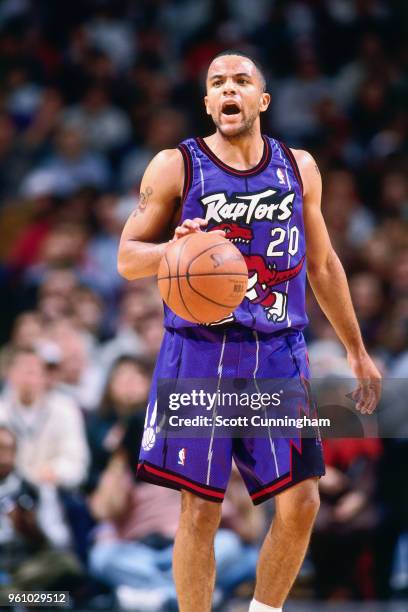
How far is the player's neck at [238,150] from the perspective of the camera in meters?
4.59

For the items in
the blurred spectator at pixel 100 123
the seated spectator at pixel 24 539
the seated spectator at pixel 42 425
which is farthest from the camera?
the blurred spectator at pixel 100 123

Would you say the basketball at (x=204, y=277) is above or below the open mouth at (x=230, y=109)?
below

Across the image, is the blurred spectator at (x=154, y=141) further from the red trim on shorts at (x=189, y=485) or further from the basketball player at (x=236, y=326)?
the red trim on shorts at (x=189, y=485)

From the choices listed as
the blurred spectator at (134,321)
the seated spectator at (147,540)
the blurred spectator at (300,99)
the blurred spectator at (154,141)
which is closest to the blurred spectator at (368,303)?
the blurred spectator at (134,321)

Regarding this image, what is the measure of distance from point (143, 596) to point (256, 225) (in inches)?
119

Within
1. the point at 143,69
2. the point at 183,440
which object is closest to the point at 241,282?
the point at 183,440

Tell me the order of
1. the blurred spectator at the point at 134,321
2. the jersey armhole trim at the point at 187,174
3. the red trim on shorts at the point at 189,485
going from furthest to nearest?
the blurred spectator at the point at 134,321
the jersey armhole trim at the point at 187,174
the red trim on shorts at the point at 189,485

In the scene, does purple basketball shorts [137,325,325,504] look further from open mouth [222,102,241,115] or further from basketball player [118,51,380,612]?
open mouth [222,102,241,115]

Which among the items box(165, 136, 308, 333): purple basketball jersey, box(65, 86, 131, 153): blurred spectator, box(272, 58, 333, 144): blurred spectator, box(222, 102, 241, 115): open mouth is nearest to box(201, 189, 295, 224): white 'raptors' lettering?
box(165, 136, 308, 333): purple basketball jersey

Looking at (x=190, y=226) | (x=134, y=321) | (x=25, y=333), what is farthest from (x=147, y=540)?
(x=190, y=226)

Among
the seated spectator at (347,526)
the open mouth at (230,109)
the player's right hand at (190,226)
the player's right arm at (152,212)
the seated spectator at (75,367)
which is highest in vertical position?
the seated spectator at (75,367)

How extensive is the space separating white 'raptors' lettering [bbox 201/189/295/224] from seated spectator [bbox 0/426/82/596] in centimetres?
275

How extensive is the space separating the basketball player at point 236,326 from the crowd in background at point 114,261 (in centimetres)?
227

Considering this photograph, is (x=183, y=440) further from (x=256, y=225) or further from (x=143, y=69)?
(x=143, y=69)
